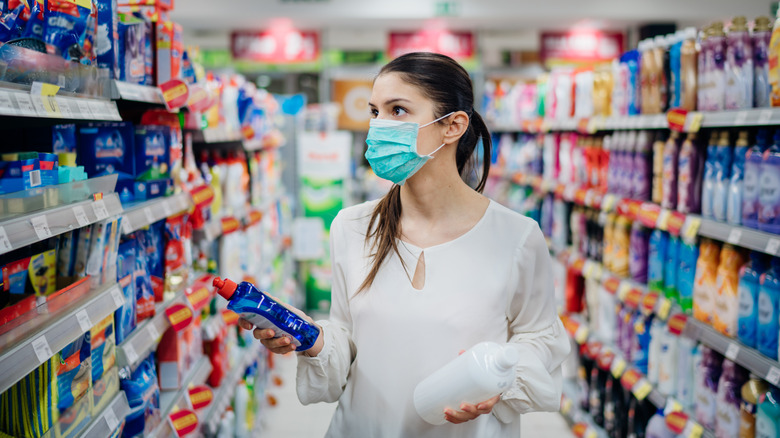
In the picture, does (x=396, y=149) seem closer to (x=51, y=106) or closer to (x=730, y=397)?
(x=51, y=106)

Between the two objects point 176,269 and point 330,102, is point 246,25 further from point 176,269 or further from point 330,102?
point 176,269

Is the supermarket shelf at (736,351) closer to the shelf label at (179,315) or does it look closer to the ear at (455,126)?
the ear at (455,126)

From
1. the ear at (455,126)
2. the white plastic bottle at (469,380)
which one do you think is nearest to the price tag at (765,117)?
the ear at (455,126)

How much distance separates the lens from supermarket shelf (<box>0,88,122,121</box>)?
1282 millimetres

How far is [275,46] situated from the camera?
945 cm

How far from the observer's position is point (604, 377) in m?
4.05

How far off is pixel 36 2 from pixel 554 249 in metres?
3.84

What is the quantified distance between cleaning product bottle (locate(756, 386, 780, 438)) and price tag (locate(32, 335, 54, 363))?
2162mm

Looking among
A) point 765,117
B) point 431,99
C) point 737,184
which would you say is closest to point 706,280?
point 737,184

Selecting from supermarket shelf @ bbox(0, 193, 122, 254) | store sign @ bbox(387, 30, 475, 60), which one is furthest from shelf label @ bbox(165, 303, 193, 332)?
store sign @ bbox(387, 30, 475, 60)

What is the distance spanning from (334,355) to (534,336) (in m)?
0.51

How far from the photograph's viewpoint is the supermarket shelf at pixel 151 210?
2.01 metres

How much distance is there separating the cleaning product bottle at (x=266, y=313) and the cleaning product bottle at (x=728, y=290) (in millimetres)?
1713

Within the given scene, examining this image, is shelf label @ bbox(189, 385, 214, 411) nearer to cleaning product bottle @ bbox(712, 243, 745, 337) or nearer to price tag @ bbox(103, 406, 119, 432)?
price tag @ bbox(103, 406, 119, 432)
